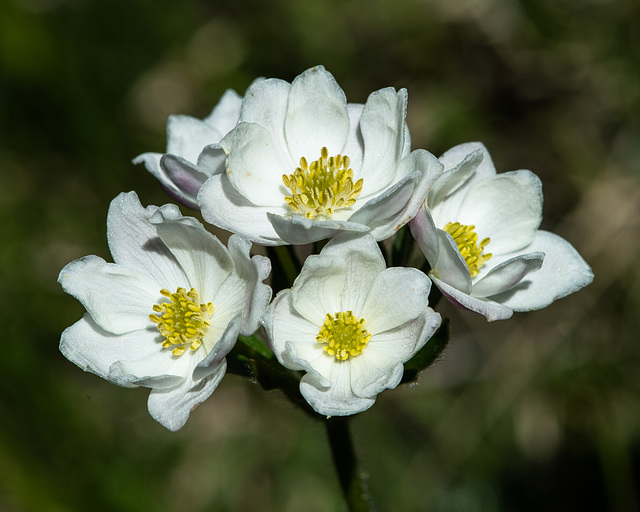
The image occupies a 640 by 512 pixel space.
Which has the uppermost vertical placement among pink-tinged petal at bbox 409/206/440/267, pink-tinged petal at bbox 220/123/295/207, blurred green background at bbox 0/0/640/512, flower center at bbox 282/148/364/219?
pink-tinged petal at bbox 220/123/295/207

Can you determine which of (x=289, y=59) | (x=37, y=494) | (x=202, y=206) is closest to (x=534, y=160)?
(x=289, y=59)

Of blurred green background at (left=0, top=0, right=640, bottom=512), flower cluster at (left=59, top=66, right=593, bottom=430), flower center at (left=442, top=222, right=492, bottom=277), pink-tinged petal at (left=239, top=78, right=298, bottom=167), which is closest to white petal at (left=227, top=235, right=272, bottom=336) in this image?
flower cluster at (left=59, top=66, right=593, bottom=430)

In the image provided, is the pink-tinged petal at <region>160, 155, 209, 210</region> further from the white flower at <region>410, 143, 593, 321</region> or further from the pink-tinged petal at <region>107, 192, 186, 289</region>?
the white flower at <region>410, 143, 593, 321</region>

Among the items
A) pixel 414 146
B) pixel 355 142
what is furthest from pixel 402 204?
pixel 414 146

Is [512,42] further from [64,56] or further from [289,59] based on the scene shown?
[64,56]

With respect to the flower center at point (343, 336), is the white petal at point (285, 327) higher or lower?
higher

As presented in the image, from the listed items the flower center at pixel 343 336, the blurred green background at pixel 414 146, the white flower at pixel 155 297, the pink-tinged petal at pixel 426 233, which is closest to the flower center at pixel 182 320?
the white flower at pixel 155 297

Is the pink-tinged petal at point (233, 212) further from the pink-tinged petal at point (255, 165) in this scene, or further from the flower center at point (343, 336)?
the flower center at point (343, 336)
